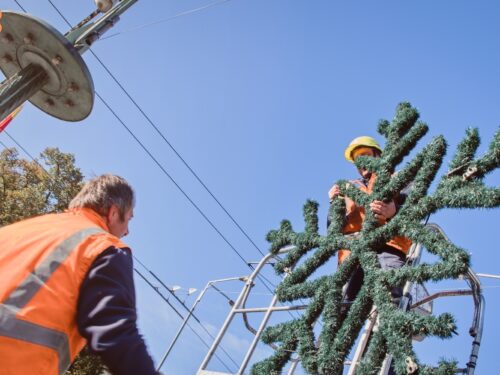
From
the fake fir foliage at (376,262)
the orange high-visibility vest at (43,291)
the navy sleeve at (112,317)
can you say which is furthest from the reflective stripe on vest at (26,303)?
the fake fir foliage at (376,262)

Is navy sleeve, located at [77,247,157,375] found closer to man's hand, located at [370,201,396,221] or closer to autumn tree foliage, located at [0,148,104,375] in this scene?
man's hand, located at [370,201,396,221]

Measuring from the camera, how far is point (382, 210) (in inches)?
160

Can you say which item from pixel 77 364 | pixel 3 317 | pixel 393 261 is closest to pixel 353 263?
pixel 393 261

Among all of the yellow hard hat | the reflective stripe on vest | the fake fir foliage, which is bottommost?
the reflective stripe on vest

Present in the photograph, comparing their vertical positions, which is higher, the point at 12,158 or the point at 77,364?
the point at 12,158

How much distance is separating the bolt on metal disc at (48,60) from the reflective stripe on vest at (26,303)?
3352 millimetres

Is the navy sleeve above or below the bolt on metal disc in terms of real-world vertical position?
below

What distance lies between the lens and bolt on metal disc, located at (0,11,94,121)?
4488 millimetres

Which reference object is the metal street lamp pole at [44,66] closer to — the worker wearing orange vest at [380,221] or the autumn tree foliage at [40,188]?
the worker wearing orange vest at [380,221]

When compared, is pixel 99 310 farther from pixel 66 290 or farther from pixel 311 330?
pixel 311 330

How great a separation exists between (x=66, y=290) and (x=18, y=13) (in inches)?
144

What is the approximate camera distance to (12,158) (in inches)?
803

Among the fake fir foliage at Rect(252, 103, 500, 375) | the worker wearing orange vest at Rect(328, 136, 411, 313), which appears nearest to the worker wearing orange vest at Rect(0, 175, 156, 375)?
the fake fir foliage at Rect(252, 103, 500, 375)

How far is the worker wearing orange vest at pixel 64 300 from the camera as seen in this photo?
164cm
